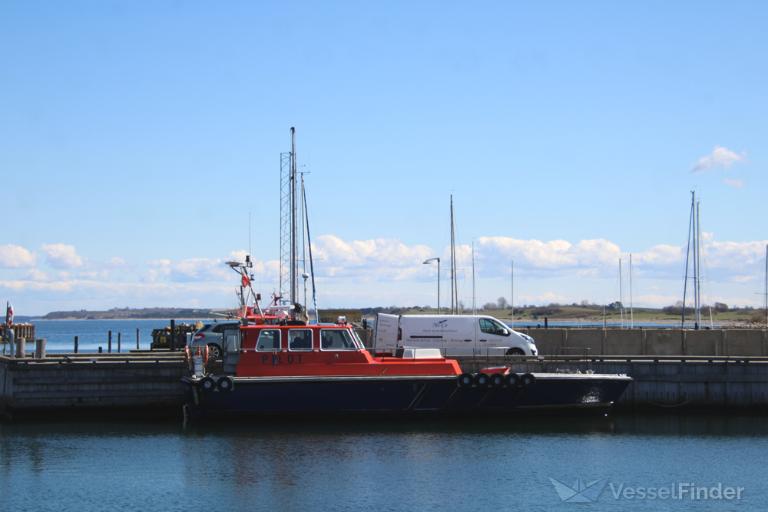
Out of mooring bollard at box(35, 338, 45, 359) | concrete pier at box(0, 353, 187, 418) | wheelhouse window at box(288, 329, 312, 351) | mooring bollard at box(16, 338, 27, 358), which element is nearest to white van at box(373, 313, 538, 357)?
wheelhouse window at box(288, 329, 312, 351)

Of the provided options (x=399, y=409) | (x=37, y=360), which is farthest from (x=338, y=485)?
(x=37, y=360)

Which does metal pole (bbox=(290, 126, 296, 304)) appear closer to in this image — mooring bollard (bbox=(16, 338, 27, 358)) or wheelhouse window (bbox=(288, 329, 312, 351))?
wheelhouse window (bbox=(288, 329, 312, 351))

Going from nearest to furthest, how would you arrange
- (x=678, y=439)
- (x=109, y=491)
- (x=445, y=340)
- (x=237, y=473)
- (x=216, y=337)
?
(x=109, y=491), (x=237, y=473), (x=678, y=439), (x=445, y=340), (x=216, y=337)

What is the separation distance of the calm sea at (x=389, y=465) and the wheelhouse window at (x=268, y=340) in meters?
2.07

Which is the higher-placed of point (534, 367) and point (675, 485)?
point (534, 367)

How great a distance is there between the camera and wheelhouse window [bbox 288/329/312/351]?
91.6 feet

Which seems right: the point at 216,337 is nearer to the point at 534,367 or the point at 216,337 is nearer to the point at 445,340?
the point at 445,340

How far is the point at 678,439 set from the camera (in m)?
26.5

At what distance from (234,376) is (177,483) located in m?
6.36

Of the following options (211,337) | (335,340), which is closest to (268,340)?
(335,340)

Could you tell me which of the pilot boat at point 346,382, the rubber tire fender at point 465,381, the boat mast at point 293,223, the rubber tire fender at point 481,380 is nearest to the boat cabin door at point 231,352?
the pilot boat at point 346,382

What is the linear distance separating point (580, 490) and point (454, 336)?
10.7 metres

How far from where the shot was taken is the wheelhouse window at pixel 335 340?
2797 centimetres

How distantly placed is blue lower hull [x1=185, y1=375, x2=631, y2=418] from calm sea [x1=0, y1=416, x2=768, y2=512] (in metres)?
0.50
